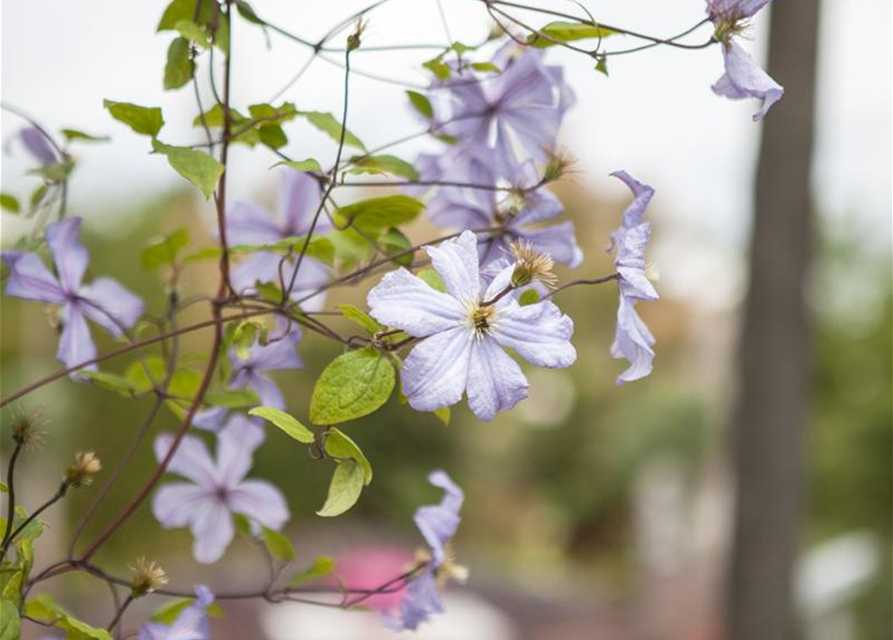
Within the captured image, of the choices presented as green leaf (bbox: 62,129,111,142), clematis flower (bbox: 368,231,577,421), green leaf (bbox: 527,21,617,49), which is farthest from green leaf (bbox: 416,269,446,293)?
green leaf (bbox: 62,129,111,142)

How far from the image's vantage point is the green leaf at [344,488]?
540mm

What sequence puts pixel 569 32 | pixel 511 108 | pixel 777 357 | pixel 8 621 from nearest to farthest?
pixel 8 621, pixel 569 32, pixel 511 108, pixel 777 357

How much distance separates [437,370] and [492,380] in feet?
0.09

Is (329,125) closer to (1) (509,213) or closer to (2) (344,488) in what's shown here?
(1) (509,213)

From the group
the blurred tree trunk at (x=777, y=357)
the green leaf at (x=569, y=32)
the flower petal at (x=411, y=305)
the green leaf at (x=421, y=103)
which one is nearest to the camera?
the flower petal at (x=411, y=305)

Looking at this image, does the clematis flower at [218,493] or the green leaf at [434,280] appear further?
the clematis flower at [218,493]

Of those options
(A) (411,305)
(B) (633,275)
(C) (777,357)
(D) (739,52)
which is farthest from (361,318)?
(C) (777,357)

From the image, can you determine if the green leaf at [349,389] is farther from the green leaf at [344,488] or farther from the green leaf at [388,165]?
the green leaf at [388,165]

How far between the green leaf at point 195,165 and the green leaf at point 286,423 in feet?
0.36

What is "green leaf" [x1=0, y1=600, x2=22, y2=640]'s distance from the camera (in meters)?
0.52

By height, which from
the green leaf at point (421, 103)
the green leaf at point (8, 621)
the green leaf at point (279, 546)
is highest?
the green leaf at point (421, 103)

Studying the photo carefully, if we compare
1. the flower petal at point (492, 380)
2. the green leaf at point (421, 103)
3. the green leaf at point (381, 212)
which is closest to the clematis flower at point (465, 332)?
the flower petal at point (492, 380)

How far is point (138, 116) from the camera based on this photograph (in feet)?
2.00

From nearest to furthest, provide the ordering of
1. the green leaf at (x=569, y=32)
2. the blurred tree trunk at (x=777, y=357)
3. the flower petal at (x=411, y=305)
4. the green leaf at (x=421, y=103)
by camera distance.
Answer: the flower petal at (x=411, y=305)
the green leaf at (x=569, y=32)
the green leaf at (x=421, y=103)
the blurred tree trunk at (x=777, y=357)
